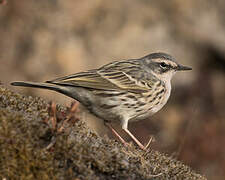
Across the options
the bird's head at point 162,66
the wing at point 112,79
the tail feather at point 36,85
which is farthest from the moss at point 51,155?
the bird's head at point 162,66

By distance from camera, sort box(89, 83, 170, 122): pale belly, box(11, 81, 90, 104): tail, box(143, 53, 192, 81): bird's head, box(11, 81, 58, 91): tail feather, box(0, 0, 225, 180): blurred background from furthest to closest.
A: box(0, 0, 225, 180): blurred background
box(143, 53, 192, 81): bird's head
box(89, 83, 170, 122): pale belly
box(11, 81, 90, 104): tail
box(11, 81, 58, 91): tail feather

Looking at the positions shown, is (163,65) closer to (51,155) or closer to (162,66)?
(162,66)

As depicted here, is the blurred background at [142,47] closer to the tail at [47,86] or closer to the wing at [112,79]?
the wing at [112,79]

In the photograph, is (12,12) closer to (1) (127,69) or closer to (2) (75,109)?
(1) (127,69)

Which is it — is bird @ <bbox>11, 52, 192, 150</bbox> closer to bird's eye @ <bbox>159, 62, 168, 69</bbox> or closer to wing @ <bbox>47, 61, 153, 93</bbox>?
wing @ <bbox>47, 61, 153, 93</bbox>

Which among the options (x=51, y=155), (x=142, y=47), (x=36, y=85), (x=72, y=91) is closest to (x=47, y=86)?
(x=36, y=85)

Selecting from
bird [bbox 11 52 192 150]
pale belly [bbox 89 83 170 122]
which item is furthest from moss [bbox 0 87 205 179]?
pale belly [bbox 89 83 170 122]
